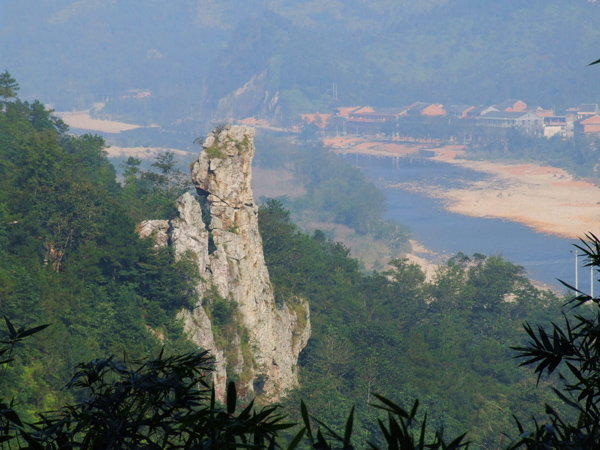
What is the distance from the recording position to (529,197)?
301ft

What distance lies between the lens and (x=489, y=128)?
13300 cm

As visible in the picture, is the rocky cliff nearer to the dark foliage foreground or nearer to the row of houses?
the dark foliage foreground

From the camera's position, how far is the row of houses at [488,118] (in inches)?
4980

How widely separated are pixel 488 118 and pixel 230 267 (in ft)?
408

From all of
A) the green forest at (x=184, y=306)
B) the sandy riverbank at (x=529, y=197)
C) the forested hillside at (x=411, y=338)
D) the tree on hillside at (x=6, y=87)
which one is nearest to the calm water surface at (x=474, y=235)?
the sandy riverbank at (x=529, y=197)

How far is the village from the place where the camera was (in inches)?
5005

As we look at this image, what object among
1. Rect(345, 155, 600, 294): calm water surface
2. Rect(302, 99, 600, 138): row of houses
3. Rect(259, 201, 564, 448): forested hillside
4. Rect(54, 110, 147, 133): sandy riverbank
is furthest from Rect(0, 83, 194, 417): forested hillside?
Rect(54, 110, 147, 133): sandy riverbank

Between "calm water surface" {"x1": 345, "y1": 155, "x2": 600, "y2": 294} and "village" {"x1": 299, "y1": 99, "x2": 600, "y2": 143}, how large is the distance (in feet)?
83.9

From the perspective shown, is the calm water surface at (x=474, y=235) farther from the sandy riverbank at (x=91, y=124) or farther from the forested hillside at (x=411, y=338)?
the sandy riverbank at (x=91, y=124)

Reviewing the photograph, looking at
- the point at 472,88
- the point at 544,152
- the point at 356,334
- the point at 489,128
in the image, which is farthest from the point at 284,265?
the point at 472,88

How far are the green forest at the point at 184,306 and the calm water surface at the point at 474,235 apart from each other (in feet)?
71.4

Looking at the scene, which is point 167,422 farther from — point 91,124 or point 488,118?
point 91,124

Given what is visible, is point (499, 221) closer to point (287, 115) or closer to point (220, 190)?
point (220, 190)

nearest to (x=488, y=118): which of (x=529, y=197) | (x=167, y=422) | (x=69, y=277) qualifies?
(x=529, y=197)
